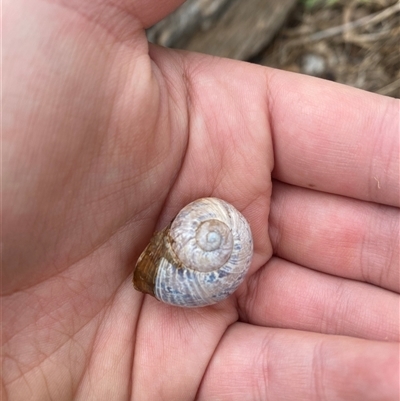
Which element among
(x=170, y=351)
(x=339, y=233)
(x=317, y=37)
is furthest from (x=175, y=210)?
(x=317, y=37)

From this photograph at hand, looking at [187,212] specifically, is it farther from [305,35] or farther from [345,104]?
[305,35]

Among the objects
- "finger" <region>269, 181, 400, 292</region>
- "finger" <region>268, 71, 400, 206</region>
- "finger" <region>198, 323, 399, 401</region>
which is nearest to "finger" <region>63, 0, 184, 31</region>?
"finger" <region>268, 71, 400, 206</region>

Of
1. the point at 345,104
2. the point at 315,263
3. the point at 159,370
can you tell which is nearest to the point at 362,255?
the point at 315,263

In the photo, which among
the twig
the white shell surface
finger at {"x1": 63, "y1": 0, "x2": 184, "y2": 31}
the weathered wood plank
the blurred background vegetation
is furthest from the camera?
the twig

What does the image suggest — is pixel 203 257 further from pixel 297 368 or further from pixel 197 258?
pixel 297 368

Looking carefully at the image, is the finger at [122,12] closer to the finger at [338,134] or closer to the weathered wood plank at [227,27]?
the finger at [338,134]

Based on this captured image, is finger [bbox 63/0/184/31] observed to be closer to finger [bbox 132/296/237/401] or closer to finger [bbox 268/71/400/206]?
finger [bbox 268/71/400/206]

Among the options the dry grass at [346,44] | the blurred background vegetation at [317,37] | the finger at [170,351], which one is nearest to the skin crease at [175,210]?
the finger at [170,351]
